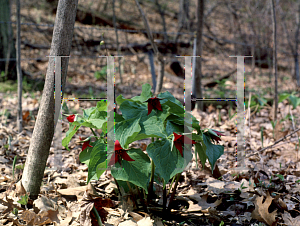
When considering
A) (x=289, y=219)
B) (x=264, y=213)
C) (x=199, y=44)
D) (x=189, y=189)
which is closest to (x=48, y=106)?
(x=189, y=189)

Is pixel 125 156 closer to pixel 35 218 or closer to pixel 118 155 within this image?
pixel 118 155

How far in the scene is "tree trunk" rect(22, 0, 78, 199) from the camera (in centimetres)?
168

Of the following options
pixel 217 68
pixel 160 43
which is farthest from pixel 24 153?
pixel 217 68

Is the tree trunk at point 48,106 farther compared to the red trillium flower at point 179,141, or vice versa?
the tree trunk at point 48,106

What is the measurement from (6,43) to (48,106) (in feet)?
12.3

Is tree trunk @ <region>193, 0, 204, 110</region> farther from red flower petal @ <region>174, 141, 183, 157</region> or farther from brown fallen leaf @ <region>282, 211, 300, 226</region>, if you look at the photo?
red flower petal @ <region>174, 141, 183, 157</region>

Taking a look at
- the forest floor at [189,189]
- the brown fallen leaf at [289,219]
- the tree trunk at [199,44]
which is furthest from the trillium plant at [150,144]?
the tree trunk at [199,44]

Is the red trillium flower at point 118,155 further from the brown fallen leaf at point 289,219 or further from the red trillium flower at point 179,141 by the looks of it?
the brown fallen leaf at point 289,219

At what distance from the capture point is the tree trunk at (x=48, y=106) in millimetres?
1679

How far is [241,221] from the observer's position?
170 centimetres

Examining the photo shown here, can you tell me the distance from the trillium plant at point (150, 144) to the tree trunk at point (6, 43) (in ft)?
12.5

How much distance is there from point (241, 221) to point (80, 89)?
3.90 meters

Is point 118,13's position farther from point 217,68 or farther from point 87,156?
point 87,156

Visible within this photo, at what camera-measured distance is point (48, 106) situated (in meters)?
1.72
